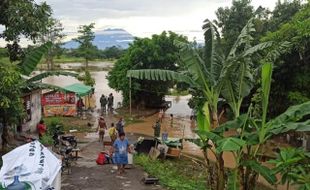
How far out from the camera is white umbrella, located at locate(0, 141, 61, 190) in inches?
314

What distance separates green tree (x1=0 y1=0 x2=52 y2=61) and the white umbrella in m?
6.03

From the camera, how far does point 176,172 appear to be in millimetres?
15375

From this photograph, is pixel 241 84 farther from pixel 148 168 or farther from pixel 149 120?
pixel 149 120

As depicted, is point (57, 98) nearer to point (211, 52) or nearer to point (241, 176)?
point (211, 52)

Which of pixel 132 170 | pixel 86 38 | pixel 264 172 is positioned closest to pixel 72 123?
pixel 132 170

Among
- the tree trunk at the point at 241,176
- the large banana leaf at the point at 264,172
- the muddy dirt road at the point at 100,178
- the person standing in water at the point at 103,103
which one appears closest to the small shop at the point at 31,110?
the muddy dirt road at the point at 100,178

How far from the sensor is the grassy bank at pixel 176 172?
13156 millimetres

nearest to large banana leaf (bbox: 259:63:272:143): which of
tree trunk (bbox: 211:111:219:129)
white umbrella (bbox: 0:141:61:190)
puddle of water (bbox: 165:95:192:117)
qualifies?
tree trunk (bbox: 211:111:219:129)

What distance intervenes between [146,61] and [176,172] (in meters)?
15.9

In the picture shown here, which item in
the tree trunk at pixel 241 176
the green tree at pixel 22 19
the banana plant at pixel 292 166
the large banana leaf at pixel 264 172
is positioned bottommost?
the tree trunk at pixel 241 176

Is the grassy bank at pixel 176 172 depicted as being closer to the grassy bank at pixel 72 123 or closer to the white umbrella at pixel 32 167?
the white umbrella at pixel 32 167

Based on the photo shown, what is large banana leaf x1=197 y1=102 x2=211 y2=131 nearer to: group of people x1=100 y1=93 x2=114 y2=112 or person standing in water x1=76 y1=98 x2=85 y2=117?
person standing in water x1=76 y1=98 x2=85 y2=117

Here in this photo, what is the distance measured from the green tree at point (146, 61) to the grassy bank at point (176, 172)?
13.4m

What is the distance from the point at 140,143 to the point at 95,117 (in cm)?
1051
